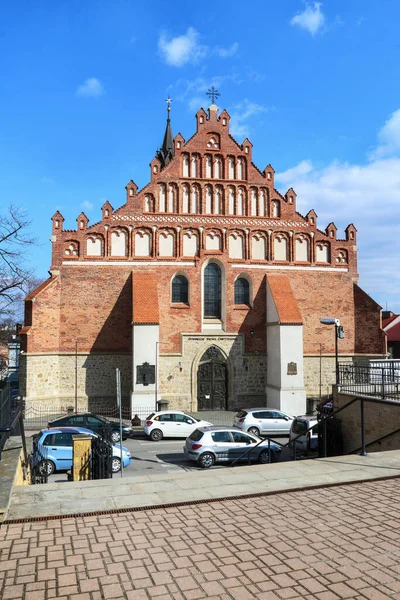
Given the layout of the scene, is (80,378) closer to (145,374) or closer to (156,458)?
(145,374)

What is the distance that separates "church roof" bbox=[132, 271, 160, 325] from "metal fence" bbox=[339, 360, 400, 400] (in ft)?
32.8

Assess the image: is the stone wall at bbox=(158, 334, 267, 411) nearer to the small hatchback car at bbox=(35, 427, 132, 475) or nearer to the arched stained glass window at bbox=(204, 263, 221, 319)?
the arched stained glass window at bbox=(204, 263, 221, 319)

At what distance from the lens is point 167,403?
23.5m

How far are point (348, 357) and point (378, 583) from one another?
22.7 m

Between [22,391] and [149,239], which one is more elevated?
[149,239]

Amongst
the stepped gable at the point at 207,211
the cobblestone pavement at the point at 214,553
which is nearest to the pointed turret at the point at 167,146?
the stepped gable at the point at 207,211

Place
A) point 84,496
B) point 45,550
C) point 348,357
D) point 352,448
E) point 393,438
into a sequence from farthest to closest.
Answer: point 348,357
point 352,448
point 393,438
point 84,496
point 45,550

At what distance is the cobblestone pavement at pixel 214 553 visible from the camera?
15.6 feet

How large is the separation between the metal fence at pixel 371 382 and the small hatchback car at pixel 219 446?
3.34 metres

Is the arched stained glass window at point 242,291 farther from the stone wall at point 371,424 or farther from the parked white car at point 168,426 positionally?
the stone wall at point 371,424

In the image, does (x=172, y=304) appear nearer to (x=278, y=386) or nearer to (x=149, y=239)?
(x=149, y=239)

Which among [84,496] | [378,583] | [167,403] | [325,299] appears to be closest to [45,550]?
[84,496]

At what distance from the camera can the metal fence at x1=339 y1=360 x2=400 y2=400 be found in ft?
47.8

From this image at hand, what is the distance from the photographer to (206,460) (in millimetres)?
14914
